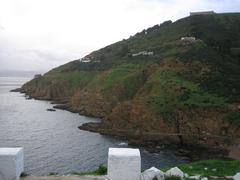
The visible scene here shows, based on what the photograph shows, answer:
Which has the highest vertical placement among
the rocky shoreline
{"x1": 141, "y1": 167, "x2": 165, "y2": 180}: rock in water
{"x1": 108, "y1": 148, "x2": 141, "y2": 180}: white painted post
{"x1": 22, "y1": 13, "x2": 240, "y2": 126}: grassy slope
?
{"x1": 22, "y1": 13, "x2": 240, "y2": 126}: grassy slope

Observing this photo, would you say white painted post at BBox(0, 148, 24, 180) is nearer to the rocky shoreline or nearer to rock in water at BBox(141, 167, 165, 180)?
rock in water at BBox(141, 167, 165, 180)

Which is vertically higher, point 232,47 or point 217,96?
point 232,47

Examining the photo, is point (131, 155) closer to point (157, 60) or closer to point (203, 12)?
point (157, 60)

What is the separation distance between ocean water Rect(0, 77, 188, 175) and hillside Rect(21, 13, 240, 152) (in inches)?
194

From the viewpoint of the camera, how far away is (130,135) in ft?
187

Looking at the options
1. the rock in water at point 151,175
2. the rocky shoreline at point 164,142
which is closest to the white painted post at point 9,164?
the rock in water at point 151,175

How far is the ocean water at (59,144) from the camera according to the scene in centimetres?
4016

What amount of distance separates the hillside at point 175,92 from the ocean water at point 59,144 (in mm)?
4929

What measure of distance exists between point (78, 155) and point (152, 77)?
1177 inches

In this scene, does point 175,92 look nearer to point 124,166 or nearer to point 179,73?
point 179,73

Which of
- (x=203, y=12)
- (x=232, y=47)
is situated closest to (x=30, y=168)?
(x=232, y=47)

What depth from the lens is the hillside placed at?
2169 inches

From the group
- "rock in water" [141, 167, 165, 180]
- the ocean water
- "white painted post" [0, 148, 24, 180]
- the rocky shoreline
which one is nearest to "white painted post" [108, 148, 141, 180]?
"rock in water" [141, 167, 165, 180]

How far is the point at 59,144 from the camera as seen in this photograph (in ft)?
165
